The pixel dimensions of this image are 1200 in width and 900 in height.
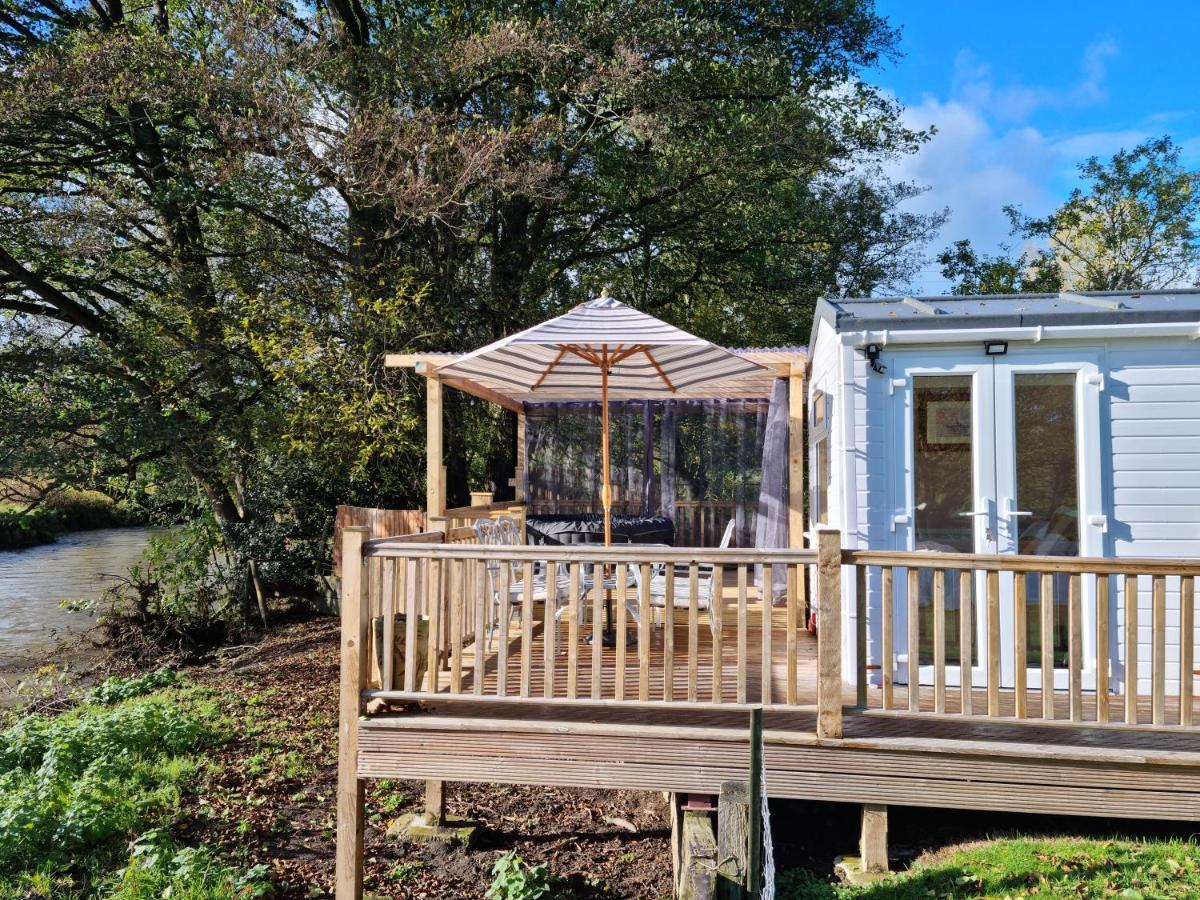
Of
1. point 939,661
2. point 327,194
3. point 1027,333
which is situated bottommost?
point 939,661

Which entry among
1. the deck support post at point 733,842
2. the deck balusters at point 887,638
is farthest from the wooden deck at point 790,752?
the deck support post at point 733,842

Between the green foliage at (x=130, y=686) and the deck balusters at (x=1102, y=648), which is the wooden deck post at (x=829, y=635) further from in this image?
the green foliage at (x=130, y=686)

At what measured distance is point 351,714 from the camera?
444cm

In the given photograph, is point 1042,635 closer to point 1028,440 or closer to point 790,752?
point 790,752

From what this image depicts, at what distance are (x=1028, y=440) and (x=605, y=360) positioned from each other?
2882 mm

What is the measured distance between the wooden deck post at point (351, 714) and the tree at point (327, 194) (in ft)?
18.4

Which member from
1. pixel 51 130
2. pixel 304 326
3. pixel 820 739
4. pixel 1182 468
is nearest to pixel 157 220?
pixel 51 130

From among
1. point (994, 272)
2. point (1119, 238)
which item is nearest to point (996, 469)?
point (994, 272)

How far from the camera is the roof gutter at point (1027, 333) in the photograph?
491cm

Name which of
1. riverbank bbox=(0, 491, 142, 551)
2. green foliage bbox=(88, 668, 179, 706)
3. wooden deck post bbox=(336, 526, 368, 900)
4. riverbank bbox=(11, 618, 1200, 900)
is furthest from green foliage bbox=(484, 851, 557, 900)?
riverbank bbox=(0, 491, 142, 551)

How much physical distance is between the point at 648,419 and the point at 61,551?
13009mm

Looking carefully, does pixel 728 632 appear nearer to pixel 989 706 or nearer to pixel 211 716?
pixel 989 706

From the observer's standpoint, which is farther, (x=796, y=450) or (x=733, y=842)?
(x=796, y=450)

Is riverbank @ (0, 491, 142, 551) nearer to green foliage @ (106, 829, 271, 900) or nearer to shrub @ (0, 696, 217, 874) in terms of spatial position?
shrub @ (0, 696, 217, 874)
